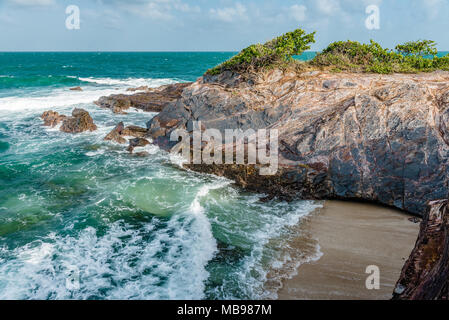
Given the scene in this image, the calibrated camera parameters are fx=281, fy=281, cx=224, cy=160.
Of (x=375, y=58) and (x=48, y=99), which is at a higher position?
(x=375, y=58)

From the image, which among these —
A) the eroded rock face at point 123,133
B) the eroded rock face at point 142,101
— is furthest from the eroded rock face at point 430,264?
the eroded rock face at point 142,101

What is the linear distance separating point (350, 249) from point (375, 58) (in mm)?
13853

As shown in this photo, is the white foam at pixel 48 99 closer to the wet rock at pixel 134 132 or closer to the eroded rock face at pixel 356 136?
the wet rock at pixel 134 132

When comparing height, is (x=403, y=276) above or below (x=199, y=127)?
below

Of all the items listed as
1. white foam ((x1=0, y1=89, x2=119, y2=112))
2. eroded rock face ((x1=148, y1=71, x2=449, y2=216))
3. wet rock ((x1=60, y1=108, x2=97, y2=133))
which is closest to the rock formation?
wet rock ((x1=60, y1=108, x2=97, y2=133))

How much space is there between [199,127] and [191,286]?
11324 millimetres

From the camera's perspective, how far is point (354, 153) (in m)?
12.9

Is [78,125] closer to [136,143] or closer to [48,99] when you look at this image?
[136,143]

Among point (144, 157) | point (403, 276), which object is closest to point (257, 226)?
point (403, 276)

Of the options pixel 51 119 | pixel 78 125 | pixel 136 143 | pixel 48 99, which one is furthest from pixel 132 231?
pixel 48 99

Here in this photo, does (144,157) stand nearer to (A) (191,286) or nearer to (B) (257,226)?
(B) (257,226)

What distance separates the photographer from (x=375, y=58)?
18172mm

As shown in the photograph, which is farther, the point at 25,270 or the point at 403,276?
the point at 25,270

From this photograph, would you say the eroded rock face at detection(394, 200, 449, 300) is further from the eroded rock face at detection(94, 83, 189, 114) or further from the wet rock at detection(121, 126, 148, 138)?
the eroded rock face at detection(94, 83, 189, 114)
